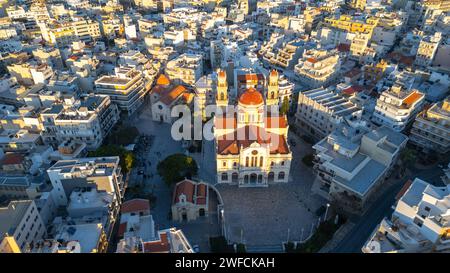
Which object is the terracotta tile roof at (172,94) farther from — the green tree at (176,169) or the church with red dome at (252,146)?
the green tree at (176,169)

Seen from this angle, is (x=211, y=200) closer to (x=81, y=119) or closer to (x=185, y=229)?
(x=185, y=229)

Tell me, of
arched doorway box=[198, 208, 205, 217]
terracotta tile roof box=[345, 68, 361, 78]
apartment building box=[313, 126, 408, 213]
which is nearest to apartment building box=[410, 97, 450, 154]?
apartment building box=[313, 126, 408, 213]

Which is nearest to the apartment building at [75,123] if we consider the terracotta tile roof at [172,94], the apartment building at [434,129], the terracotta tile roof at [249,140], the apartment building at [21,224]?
the terracotta tile roof at [172,94]

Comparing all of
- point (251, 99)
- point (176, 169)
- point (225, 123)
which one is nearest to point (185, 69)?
point (225, 123)

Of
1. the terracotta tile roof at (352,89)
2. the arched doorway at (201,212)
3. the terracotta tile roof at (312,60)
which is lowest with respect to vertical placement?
the arched doorway at (201,212)

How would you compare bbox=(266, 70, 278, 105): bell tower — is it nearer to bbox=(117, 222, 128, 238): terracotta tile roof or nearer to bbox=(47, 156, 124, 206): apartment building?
bbox=(47, 156, 124, 206): apartment building

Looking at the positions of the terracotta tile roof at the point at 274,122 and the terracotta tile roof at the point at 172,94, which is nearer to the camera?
the terracotta tile roof at the point at 274,122
